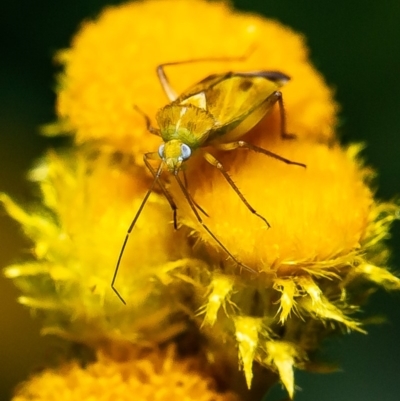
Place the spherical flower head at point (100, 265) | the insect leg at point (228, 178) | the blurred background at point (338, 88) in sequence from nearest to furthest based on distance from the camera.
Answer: the insect leg at point (228, 178) < the spherical flower head at point (100, 265) < the blurred background at point (338, 88)

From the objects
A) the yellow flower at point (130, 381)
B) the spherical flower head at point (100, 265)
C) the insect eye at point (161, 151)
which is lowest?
the yellow flower at point (130, 381)

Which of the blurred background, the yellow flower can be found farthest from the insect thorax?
the blurred background

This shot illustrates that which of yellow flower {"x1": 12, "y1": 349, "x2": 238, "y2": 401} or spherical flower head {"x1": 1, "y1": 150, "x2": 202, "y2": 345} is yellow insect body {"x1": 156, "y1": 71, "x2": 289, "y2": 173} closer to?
spherical flower head {"x1": 1, "y1": 150, "x2": 202, "y2": 345}

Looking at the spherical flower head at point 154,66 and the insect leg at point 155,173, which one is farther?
the spherical flower head at point 154,66

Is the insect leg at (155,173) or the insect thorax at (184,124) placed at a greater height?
the insect thorax at (184,124)

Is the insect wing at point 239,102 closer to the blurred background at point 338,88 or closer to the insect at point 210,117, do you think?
the insect at point 210,117

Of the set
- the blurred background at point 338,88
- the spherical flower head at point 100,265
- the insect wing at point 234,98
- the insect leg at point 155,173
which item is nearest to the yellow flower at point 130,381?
the spherical flower head at point 100,265

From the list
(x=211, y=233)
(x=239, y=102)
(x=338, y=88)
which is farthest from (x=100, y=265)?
(x=338, y=88)
